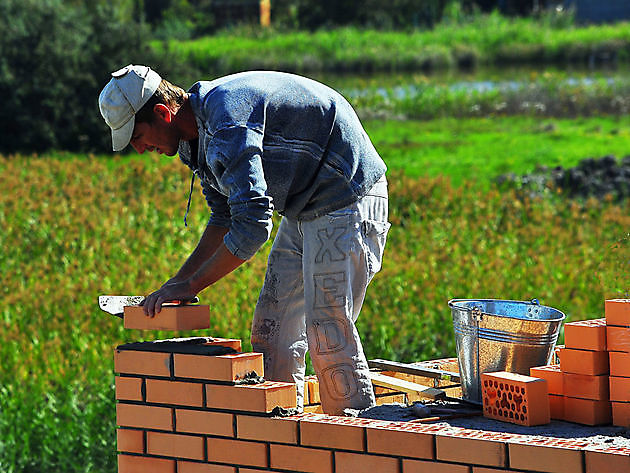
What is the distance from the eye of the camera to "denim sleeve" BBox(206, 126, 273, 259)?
11.8 feet

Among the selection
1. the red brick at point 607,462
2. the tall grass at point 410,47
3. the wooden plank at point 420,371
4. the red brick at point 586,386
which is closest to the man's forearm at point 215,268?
the wooden plank at point 420,371

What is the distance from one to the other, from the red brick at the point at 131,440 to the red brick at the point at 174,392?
0.46 ft

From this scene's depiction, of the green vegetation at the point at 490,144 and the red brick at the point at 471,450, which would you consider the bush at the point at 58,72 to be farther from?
the red brick at the point at 471,450

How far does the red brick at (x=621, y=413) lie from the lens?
12.3 feet

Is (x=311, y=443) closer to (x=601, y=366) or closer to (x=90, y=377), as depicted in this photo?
(x=601, y=366)

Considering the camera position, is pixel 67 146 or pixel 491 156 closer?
pixel 491 156

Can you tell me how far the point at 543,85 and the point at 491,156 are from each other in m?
7.49

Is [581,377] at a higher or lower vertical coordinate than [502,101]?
lower

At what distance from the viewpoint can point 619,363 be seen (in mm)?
3684

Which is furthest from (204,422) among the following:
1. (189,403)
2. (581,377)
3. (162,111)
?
(581,377)

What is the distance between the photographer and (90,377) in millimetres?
5918

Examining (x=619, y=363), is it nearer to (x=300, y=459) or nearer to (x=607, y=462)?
(x=607, y=462)

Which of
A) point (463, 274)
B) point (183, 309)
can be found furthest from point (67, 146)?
point (183, 309)

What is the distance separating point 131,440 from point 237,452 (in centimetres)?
45
